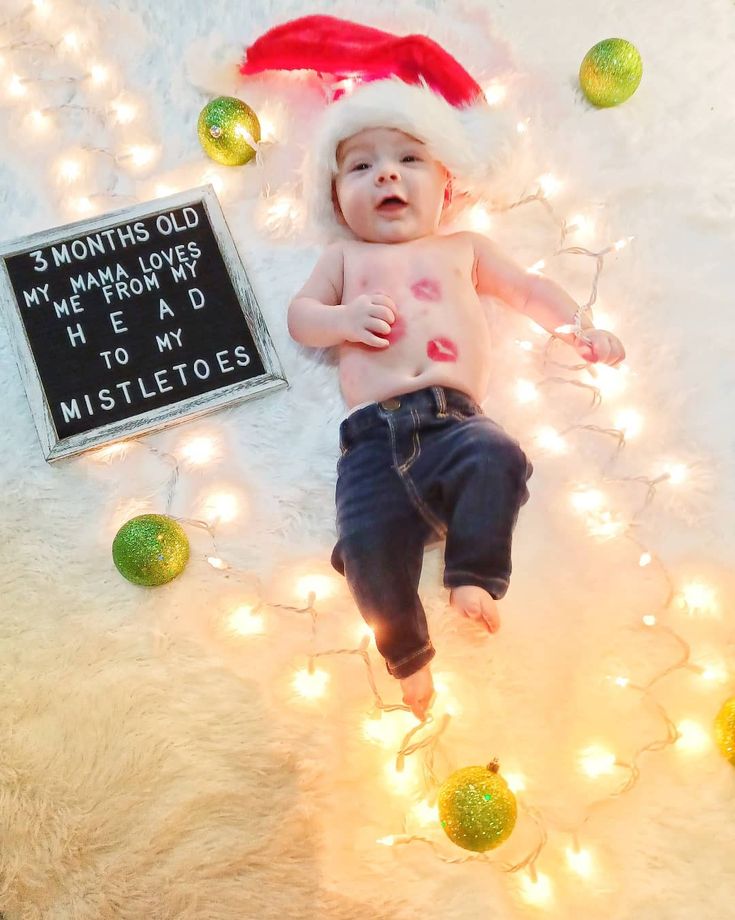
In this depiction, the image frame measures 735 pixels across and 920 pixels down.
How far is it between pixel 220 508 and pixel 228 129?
1.97 feet

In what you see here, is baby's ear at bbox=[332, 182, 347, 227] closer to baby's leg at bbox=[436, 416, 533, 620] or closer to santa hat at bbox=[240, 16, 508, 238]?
santa hat at bbox=[240, 16, 508, 238]

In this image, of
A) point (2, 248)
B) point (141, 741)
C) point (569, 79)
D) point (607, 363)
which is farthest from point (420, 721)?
point (569, 79)

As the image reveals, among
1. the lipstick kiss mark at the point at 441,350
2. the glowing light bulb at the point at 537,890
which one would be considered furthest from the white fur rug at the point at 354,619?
the lipstick kiss mark at the point at 441,350

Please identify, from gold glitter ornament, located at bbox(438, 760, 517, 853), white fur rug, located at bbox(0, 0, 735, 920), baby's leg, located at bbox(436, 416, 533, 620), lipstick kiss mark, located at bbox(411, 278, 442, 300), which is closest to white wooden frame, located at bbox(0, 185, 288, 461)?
white fur rug, located at bbox(0, 0, 735, 920)

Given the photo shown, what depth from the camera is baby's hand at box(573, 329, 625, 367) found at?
41.7 inches

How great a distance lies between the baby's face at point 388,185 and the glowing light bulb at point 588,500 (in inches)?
17.1

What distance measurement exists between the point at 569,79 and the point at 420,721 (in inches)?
41.8

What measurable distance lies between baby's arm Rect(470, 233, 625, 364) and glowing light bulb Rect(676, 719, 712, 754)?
19.0 inches

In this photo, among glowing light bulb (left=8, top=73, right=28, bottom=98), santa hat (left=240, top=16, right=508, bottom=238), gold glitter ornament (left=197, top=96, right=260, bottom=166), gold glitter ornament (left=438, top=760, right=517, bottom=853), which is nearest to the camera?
gold glitter ornament (left=438, top=760, right=517, bottom=853)

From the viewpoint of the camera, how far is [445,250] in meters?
1.10

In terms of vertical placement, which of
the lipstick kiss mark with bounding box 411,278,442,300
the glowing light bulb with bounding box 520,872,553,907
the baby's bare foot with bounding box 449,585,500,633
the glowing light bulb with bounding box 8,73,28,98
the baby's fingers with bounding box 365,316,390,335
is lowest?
the glowing light bulb with bounding box 520,872,553,907

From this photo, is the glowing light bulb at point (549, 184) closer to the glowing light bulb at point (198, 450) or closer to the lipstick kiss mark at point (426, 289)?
the lipstick kiss mark at point (426, 289)

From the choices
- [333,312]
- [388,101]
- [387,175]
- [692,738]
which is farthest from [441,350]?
[692,738]

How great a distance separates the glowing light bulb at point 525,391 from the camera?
3.66ft
